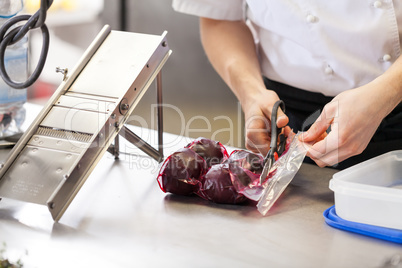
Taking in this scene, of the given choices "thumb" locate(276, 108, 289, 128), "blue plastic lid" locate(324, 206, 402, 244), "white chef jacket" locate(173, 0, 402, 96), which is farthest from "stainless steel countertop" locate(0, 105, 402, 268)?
"white chef jacket" locate(173, 0, 402, 96)

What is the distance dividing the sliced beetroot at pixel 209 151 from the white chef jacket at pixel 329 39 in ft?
1.05

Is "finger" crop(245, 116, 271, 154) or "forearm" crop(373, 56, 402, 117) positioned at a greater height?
"forearm" crop(373, 56, 402, 117)

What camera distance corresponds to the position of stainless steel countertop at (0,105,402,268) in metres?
0.81

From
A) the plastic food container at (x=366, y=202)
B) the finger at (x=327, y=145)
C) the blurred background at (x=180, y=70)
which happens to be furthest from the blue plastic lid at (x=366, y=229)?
the blurred background at (x=180, y=70)

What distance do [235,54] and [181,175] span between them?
0.46 m

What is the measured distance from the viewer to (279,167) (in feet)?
3.41

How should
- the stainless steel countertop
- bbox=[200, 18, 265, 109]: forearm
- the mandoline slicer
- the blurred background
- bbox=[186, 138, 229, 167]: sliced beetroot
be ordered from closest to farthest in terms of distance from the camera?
the stainless steel countertop → the mandoline slicer → bbox=[186, 138, 229, 167]: sliced beetroot → bbox=[200, 18, 265, 109]: forearm → the blurred background

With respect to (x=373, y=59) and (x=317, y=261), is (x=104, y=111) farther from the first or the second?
(x=373, y=59)

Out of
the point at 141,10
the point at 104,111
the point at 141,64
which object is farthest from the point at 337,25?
Answer: the point at 141,10

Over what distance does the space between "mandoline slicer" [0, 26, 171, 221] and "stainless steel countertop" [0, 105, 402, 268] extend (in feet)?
0.16

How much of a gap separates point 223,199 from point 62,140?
32 cm

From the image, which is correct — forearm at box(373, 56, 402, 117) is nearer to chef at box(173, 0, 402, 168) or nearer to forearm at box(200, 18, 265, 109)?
chef at box(173, 0, 402, 168)

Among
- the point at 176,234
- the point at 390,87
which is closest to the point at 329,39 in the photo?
the point at 390,87

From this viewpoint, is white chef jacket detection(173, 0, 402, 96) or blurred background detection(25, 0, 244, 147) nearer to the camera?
white chef jacket detection(173, 0, 402, 96)
